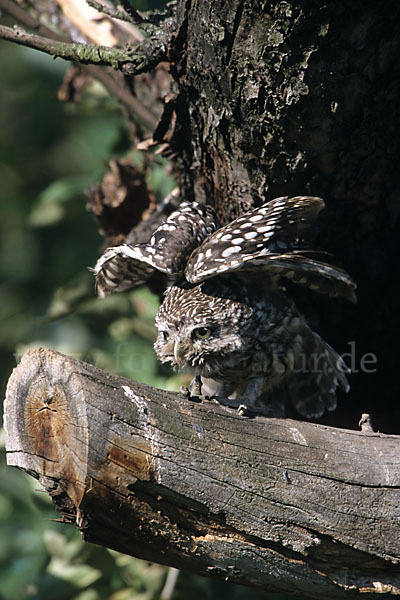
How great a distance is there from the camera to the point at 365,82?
93.7 inches

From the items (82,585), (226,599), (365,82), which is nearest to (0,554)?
(82,585)

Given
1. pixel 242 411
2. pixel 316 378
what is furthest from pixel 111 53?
pixel 316 378

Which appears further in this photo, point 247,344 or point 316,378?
point 316,378

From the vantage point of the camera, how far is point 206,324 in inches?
106

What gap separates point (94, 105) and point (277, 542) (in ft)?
10.9

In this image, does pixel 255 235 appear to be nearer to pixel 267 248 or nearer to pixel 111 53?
pixel 267 248


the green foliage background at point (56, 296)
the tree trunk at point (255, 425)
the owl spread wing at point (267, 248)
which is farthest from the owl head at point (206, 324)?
the green foliage background at point (56, 296)

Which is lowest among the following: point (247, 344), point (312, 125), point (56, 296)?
point (247, 344)

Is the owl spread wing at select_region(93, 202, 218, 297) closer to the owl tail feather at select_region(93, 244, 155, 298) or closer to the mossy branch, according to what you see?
the owl tail feather at select_region(93, 244, 155, 298)

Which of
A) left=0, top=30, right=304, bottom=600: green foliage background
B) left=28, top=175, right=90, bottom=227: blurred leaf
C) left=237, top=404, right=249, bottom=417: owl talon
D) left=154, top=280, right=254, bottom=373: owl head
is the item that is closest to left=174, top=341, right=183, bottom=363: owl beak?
left=154, top=280, right=254, bottom=373: owl head

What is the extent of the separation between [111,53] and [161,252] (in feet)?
2.69

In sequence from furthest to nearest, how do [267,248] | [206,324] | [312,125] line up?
[206,324] < [267,248] < [312,125]

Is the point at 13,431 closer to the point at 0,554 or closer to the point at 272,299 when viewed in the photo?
the point at 272,299

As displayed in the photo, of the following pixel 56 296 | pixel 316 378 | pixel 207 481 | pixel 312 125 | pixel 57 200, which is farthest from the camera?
pixel 57 200
